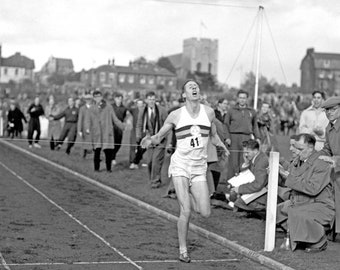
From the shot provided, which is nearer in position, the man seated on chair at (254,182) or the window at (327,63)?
the man seated on chair at (254,182)

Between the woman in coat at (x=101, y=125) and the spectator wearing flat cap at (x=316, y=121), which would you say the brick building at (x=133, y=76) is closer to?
the woman in coat at (x=101, y=125)

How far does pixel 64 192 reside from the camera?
15062 millimetres

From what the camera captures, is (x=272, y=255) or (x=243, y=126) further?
(x=243, y=126)

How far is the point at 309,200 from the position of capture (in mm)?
9359

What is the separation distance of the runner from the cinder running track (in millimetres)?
636

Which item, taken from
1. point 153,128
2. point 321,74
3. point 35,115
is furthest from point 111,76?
point 153,128

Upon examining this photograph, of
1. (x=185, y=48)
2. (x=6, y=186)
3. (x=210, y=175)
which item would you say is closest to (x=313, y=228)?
(x=210, y=175)

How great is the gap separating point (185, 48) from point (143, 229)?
159 m

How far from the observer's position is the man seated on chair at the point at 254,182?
11.4 m

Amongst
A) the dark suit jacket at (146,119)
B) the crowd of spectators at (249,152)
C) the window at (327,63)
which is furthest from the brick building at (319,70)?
the dark suit jacket at (146,119)

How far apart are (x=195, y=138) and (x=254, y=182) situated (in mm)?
2941

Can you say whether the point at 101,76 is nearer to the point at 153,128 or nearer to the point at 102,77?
the point at 102,77

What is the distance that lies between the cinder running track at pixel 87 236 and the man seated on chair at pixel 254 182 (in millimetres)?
1315

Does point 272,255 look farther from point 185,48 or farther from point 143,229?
point 185,48
